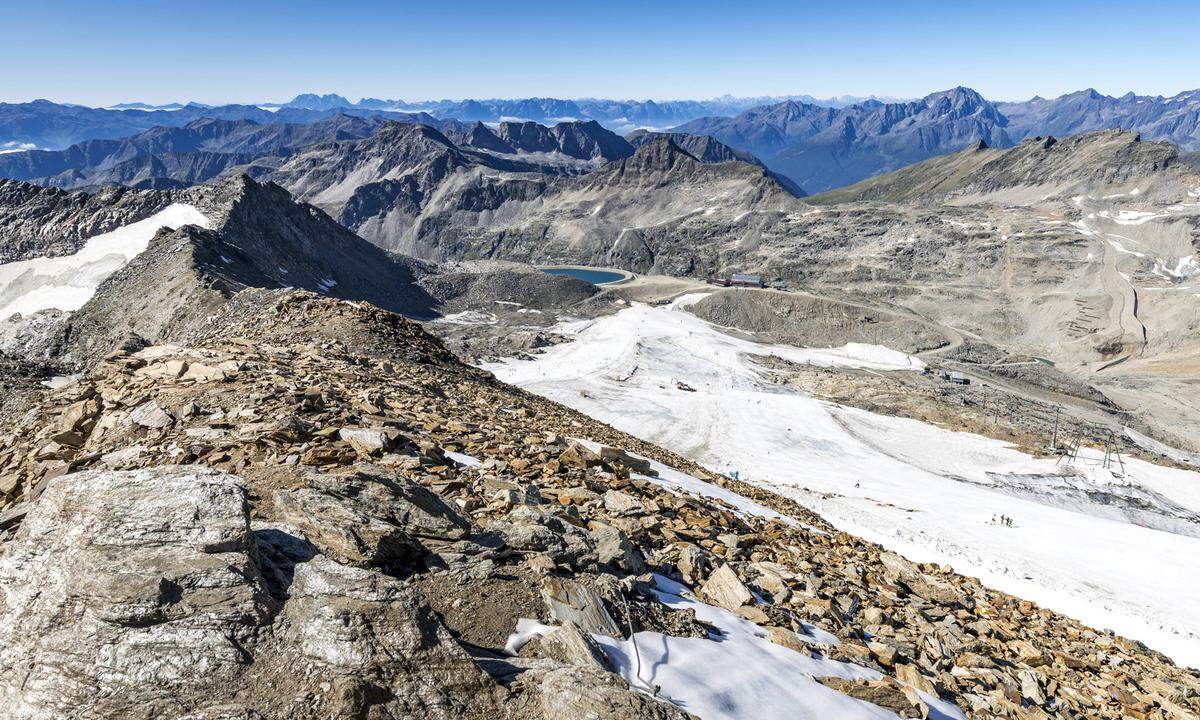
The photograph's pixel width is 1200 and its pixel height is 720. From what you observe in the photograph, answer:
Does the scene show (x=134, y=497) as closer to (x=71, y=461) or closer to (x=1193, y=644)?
(x=71, y=461)

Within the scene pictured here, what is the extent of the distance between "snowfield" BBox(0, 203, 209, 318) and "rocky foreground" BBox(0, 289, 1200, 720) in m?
60.8

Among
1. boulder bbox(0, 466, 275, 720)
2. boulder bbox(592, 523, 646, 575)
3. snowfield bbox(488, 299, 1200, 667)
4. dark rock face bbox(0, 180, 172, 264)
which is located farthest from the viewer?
dark rock face bbox(0, 180, 172, 264)

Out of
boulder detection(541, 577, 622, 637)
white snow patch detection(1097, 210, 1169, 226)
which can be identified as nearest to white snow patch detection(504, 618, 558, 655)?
boulder detection(541, 577, 622, 637)

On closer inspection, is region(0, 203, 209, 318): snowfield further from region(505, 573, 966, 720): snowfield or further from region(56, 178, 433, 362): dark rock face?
region(505, 573, 966, 720): snowfield

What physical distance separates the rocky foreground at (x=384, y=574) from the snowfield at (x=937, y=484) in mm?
8877

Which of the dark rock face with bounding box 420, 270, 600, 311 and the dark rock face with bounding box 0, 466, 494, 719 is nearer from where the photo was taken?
the dark rock face with bounding box 0, 466, 494, 719

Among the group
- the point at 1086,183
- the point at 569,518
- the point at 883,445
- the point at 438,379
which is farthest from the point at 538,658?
the point at 1086,183

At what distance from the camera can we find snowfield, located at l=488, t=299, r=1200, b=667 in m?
25.5

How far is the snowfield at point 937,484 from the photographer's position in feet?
83.6

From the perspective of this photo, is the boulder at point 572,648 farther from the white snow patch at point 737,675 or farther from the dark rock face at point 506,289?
the dark rock face at point 506,289

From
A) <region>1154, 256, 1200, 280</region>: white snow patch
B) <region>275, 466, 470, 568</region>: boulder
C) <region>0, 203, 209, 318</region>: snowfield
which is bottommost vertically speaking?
<region>0, 203, 209, 318</region>: snowfield

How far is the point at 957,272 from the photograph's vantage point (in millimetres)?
148250

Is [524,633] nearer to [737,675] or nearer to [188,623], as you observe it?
[737,675]

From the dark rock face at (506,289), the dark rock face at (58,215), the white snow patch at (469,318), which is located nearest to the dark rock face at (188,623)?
the dark rock face at (58,215)
